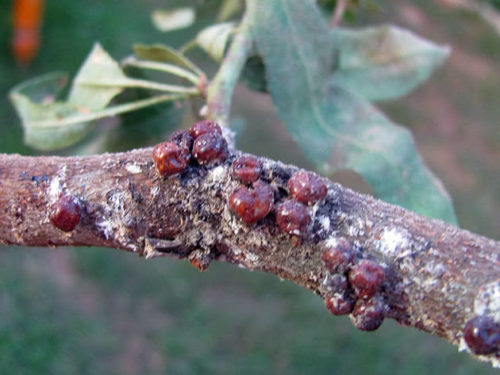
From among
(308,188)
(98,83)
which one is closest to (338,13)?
(98,83)

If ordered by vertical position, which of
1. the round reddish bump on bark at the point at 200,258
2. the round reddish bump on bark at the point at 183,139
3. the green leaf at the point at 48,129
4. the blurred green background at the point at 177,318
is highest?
the round reddish bump on bark at the point at 183,139

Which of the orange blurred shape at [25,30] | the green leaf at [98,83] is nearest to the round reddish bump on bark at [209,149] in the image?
the green leaf at [98,83]

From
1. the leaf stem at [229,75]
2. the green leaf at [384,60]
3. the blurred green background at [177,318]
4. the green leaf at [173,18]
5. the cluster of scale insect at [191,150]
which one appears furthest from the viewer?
the blurred green background at [177,318]

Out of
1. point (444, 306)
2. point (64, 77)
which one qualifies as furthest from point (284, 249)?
point (64, 77)

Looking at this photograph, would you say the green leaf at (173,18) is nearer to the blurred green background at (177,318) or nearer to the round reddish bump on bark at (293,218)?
the blurred green background at (177,318)

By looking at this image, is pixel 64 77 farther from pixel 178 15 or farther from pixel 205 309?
pixel 205 309

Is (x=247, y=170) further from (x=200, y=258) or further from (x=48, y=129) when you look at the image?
(x=48, y=129)

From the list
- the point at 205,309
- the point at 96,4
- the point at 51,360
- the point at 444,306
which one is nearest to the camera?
the point at 444,306
